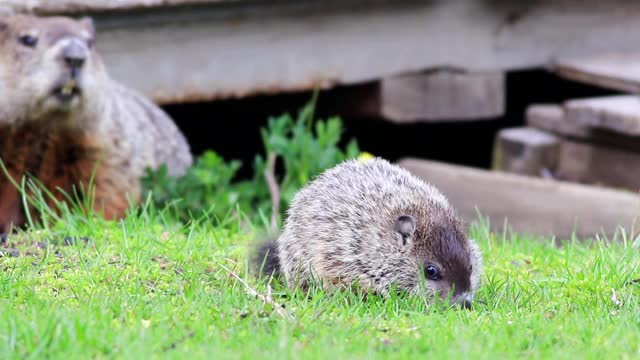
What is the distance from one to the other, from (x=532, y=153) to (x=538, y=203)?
3.19 ft

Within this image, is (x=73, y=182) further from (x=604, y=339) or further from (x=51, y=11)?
(x=604, y=339)

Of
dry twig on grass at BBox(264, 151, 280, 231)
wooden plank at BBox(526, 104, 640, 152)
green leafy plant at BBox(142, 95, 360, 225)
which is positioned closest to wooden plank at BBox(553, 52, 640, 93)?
wooden plank at BBox(526, 104, 640, 152)

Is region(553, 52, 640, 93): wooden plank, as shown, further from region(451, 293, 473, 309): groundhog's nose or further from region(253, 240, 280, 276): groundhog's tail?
region(451, 293, 473, 309): groundhog's nose

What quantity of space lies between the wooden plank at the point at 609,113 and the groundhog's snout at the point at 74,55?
3.30 m

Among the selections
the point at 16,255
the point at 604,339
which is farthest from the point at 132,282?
the point at 604,339

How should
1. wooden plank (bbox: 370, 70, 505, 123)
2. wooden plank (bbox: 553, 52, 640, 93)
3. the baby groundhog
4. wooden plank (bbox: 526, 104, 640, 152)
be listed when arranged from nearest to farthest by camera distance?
1. the baby groundhog
2. wooden plank (bbox: 526, 104, 640, 152)
3. wooden plank (bbox: 553, 52, 640, 93)
4. wooden plank (bbox: 370, 70, 505, 123)

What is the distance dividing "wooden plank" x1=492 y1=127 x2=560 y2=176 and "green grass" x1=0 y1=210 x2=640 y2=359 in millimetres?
2449

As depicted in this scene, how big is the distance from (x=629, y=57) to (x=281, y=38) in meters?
2.77

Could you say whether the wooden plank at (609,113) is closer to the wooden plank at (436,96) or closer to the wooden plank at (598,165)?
the wooden plank at (598,165)

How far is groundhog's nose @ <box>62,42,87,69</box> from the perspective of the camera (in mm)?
6285

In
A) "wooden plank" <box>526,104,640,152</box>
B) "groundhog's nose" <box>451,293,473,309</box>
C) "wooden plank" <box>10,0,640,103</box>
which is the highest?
"wooden plank" <box>10,0,640,103</box>

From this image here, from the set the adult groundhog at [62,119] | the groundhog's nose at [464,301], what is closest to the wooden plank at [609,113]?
the adult groundhog at [62,119]

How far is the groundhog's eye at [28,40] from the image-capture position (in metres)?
6.47

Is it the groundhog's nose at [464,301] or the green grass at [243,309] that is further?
the groundhog's nose at [464,301]
